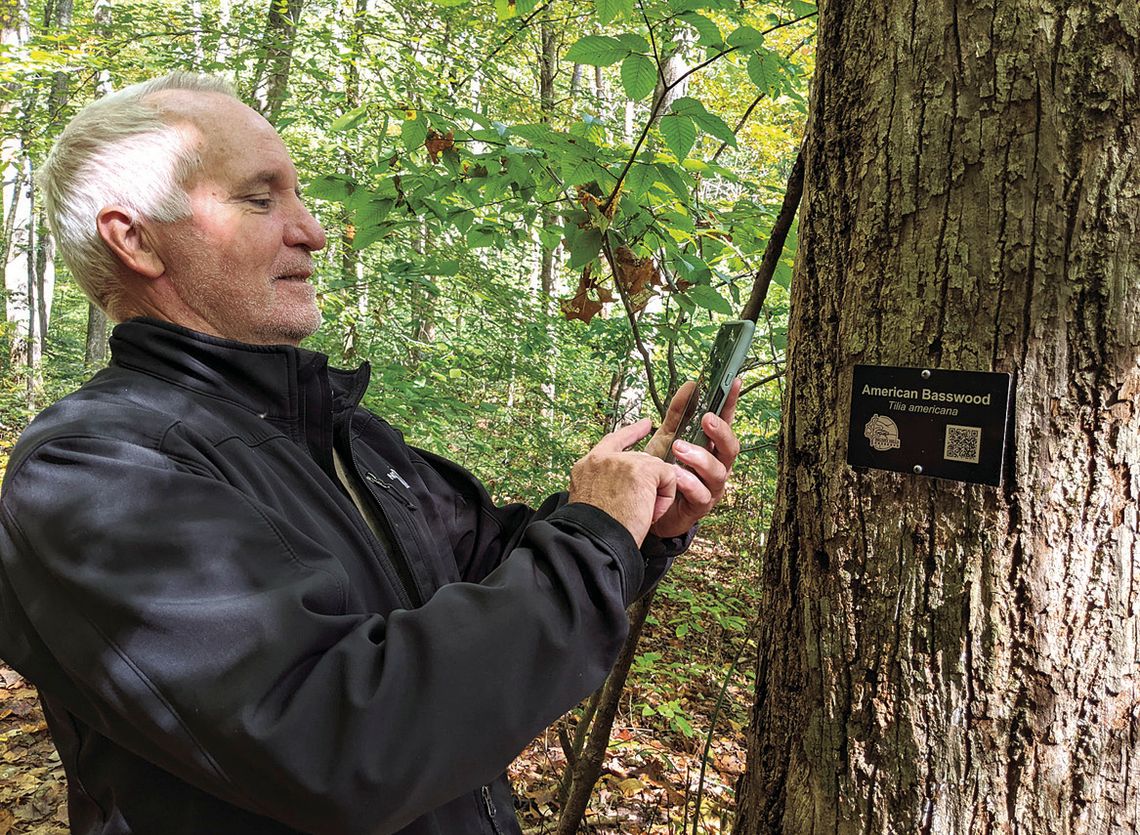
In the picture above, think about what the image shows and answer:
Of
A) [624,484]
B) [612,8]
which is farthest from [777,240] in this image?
[624,484]

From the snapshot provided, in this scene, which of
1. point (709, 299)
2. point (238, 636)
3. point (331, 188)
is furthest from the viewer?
point (331, 188)

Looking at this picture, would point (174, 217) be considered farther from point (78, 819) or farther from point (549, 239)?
point (549, 239)

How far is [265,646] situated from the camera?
0.91m

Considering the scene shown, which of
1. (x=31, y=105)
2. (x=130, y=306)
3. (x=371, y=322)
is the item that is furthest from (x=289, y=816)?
(x=31, y=105)

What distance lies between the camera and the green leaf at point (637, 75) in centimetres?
199

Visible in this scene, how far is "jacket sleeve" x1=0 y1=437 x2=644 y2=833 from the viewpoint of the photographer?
0.90 meters

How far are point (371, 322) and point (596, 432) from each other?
8.07 feet

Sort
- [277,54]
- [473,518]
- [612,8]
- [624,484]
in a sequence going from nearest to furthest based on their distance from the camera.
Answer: [624,484] < [473,518] < [612,8] < [277,54]

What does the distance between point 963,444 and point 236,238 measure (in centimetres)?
144

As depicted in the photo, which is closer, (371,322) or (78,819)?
(78,819)

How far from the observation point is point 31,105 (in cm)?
789

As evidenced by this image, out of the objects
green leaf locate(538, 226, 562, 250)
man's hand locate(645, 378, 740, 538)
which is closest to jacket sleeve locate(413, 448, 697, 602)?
man's hand locate(645, 378, 740, 538)

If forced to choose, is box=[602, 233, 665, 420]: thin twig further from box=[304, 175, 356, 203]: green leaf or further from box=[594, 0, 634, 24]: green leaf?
box=[304, 175, 356, 203]: green leaf

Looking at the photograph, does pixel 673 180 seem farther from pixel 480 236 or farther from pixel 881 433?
pixel 881 433
